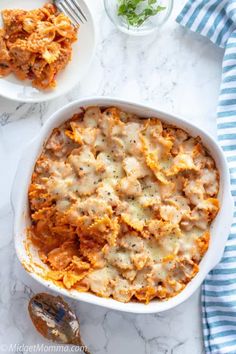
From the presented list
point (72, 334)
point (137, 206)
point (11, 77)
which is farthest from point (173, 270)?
A: point (11, 77)

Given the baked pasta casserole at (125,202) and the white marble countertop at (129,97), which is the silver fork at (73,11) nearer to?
the white marble countertop at (129,97)

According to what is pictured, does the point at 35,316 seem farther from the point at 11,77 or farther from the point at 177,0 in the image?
the point at 177,0

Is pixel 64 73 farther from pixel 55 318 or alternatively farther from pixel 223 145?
pixel 55 318

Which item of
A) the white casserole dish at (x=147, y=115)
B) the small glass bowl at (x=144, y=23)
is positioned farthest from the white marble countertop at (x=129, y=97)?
the white casserole dish at (x=147, y=115)

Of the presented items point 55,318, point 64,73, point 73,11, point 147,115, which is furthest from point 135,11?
point 55,318

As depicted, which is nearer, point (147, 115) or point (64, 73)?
point (147, 115)

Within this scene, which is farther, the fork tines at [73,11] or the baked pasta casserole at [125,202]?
the fork tines at [73,11]
